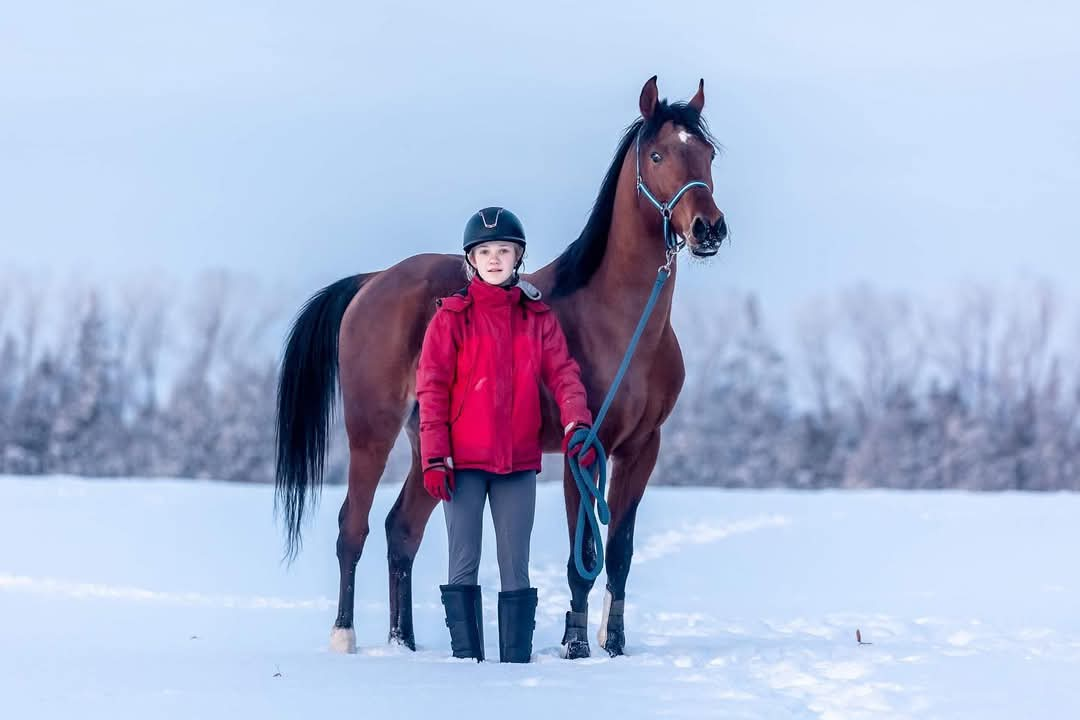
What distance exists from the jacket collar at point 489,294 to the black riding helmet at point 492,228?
0.16 m

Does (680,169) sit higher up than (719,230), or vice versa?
(680,169)

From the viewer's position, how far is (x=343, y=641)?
5824 mm

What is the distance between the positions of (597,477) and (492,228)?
1257 millimetres

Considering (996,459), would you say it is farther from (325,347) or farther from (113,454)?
(325,347)

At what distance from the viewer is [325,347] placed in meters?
6.59

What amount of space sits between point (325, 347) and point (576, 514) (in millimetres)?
1915

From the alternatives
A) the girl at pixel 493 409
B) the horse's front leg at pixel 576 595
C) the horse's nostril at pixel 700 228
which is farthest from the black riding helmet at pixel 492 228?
the horse's front leg at pixel 576 595

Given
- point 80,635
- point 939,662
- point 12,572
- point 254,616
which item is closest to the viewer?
point 939,662

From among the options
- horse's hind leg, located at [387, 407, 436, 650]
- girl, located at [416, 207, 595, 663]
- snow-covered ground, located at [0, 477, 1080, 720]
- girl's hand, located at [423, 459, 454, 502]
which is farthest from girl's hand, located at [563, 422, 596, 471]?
horse's hind leg, located at [387, 407, 436, 650]

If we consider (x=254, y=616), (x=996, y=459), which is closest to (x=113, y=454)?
(x=996, y=459)

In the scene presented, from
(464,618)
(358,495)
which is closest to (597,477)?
(464,618)

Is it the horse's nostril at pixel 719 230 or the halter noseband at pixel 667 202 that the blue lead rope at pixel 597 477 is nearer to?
the halter noseband at pixel 667 202

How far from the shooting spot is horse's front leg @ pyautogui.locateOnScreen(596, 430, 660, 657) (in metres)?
5.63

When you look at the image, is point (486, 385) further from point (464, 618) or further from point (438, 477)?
point (464, 618)
